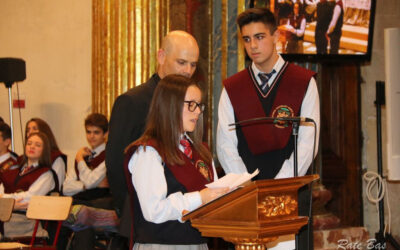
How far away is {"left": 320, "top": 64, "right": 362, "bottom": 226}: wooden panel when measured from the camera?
748 cm

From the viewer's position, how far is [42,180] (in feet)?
19.7

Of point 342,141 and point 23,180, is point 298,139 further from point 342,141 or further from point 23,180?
point 342,141

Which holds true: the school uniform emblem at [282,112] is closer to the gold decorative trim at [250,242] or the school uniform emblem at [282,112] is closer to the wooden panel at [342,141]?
the gold decorative trim at [250,242]

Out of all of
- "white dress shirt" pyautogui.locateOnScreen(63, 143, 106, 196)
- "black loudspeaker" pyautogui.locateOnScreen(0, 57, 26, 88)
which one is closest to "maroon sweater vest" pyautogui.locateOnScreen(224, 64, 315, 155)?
"white dress shirt" pyautogui.locateOnScreen(63, 143, 106, 196)

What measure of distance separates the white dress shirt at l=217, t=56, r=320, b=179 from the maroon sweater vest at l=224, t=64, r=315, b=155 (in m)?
0.04

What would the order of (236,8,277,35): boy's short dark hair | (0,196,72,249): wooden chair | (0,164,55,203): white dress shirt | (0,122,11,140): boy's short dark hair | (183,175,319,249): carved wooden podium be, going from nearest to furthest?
(183,175,319,249): carved wooden podium
(236,8,277,35): boy's short dark hair
(0,196,72,249): wooden chair
(0,164,55,203): white dress shirt
(0,122,11,140): boy's short dark hair

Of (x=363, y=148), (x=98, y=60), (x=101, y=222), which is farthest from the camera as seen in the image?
(x=363, y=148)

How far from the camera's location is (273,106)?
4023 mm

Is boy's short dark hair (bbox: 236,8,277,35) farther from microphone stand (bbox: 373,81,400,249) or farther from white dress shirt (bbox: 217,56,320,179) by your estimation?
microphone stand (bbox: 373,81,400,249)

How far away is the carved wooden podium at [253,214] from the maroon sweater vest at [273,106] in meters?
1.23

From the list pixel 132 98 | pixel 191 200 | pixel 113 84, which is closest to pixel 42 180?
pixel 113 84

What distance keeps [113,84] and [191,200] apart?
156 inches

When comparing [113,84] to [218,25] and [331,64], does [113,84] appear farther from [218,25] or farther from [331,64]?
[331,64]

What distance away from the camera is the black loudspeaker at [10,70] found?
7.12m
